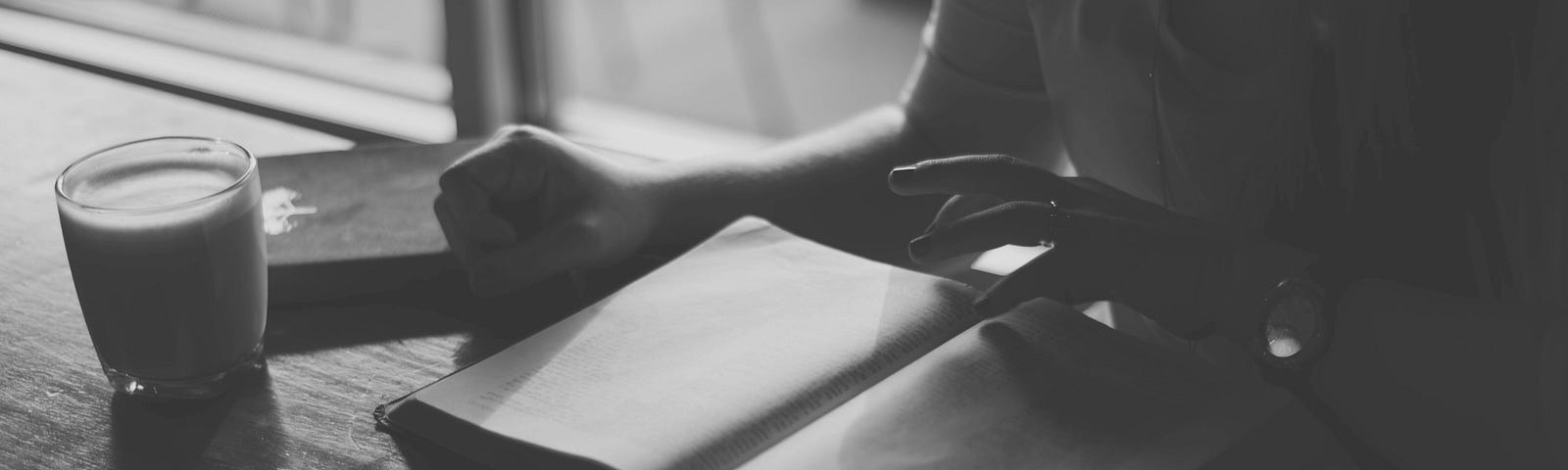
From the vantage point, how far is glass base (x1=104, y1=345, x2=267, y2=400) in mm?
689

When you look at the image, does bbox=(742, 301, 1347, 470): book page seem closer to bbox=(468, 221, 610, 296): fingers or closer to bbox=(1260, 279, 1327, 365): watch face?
bbox=(1260, 279, 1327, 365): watch face

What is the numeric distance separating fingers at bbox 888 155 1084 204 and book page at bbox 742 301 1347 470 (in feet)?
0.47

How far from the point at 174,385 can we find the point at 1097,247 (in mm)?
518

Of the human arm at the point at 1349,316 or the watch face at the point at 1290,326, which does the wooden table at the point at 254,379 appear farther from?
the watch face at the point at 1290,326

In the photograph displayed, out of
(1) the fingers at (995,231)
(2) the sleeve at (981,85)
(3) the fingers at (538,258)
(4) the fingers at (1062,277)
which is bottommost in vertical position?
(3) the fingers at (538,258)

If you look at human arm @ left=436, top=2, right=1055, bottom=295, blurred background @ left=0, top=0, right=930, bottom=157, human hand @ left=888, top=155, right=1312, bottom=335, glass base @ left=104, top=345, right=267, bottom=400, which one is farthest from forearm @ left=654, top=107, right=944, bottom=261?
blurred background @ left=0, top=0, right=930, bottom=157

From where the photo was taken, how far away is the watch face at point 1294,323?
0.69 meters

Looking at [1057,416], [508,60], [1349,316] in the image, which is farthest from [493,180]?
[508,60]

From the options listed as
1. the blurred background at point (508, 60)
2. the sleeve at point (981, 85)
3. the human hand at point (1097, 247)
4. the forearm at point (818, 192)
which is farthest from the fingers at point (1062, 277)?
the blurred background at point (508, 60)

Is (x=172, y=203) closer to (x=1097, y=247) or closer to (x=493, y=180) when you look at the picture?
(x=493, y=180)

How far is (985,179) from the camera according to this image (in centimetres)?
80

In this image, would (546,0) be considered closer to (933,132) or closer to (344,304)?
(933,132)

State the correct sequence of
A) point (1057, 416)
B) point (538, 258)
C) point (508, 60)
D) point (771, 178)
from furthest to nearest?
point (508, 60), point (771, 178), point (538, 258), point (1057, 416)

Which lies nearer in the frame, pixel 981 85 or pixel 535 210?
pixel 535 210
